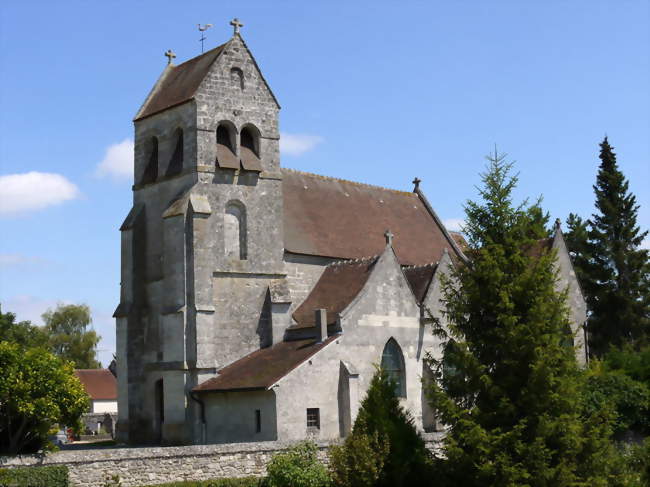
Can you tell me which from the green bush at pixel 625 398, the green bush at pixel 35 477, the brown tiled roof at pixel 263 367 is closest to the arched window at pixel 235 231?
the brown tiled roof at pixel 263 367

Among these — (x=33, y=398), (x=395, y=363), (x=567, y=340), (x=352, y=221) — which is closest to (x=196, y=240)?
(x=352, y=221)

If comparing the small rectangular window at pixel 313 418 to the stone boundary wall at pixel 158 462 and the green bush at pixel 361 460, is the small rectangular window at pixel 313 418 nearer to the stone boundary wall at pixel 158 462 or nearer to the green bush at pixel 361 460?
the stone boundary wall at pixel 158 462

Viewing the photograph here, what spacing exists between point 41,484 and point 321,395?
42.3ft

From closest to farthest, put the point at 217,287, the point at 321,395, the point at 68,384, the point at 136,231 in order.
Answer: the point at 68,384 → the point at 321,395 → the point at 217,287 → the point at 136,231

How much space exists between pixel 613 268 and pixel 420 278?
82.7 ft

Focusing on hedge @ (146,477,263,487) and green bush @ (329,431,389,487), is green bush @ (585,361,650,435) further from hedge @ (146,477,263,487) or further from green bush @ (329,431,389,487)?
hedge @ (146,477,263,487)

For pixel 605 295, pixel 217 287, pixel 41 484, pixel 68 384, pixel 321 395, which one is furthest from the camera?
pixel 605 295

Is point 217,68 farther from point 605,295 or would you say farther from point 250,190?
point 605,295

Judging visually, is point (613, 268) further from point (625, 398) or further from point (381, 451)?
point (381, 451)

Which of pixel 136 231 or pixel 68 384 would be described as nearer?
pixel 68 384

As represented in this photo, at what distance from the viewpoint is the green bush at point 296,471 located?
26859 millimetres

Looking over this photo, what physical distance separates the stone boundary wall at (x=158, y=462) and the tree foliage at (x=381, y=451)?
256 centimetres

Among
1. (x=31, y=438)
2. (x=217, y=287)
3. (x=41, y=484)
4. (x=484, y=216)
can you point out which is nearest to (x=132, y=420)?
(x=217, y=287)

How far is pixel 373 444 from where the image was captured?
26703 mm
